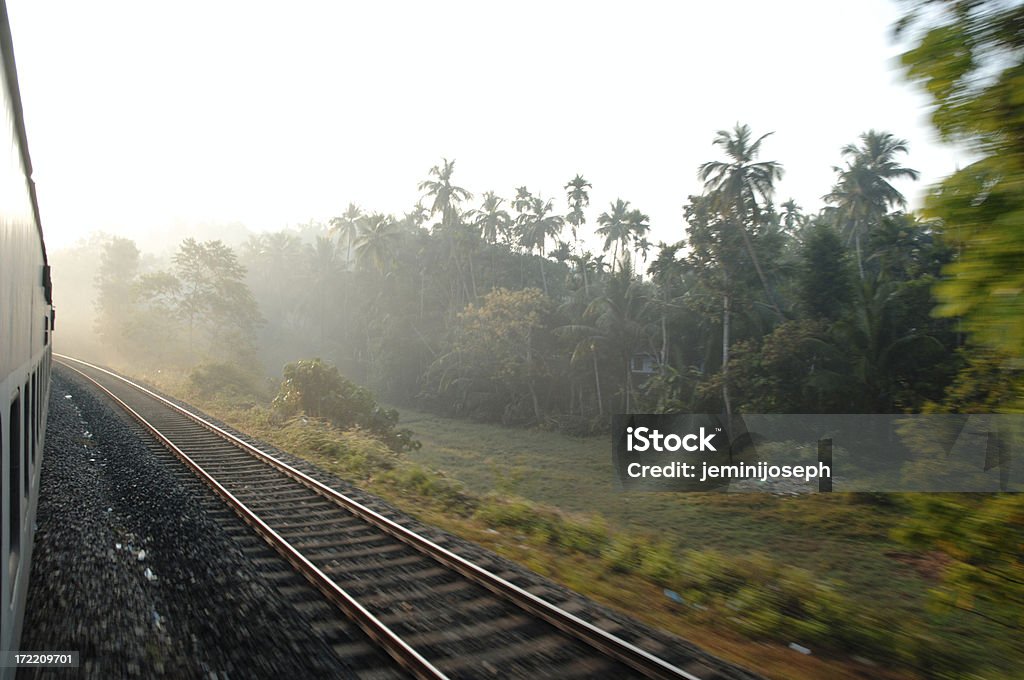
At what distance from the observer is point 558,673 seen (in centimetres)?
441

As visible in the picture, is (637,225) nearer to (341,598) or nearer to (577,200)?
(577,200)

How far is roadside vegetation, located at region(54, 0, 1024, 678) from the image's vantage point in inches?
201

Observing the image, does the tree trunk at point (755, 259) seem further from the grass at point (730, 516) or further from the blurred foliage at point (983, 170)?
the blurred foliage at point (983, 170)

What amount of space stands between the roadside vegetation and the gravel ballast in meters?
3.26

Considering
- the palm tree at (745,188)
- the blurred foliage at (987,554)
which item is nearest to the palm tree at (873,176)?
the palm tree at (745,188)

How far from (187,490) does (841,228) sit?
46.0 metres

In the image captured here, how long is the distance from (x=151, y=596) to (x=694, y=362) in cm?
3376

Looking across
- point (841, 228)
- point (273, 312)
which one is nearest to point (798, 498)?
point (841, 228)

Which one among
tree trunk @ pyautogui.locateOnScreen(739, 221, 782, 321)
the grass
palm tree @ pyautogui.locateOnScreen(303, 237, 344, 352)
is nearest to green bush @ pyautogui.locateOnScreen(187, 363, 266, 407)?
the grass

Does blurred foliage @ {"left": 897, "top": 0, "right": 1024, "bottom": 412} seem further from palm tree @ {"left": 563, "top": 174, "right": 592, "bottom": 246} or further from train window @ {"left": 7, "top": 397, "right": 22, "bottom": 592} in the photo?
palm tree @ {"left": 563, "top": 174, "right": 592, "bottom": 246}

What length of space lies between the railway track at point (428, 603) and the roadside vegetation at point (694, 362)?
124 centimetres

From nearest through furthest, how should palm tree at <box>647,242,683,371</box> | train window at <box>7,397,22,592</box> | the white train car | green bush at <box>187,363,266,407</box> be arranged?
the white train car
train window at <box>7,397,22,592</box>
green bush at <box>187,363,266,407</box>
palm tree at <box>647,242,683,371</box>

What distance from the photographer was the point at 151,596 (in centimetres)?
556

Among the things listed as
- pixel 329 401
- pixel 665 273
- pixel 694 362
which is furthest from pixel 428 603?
pixel 694 362
